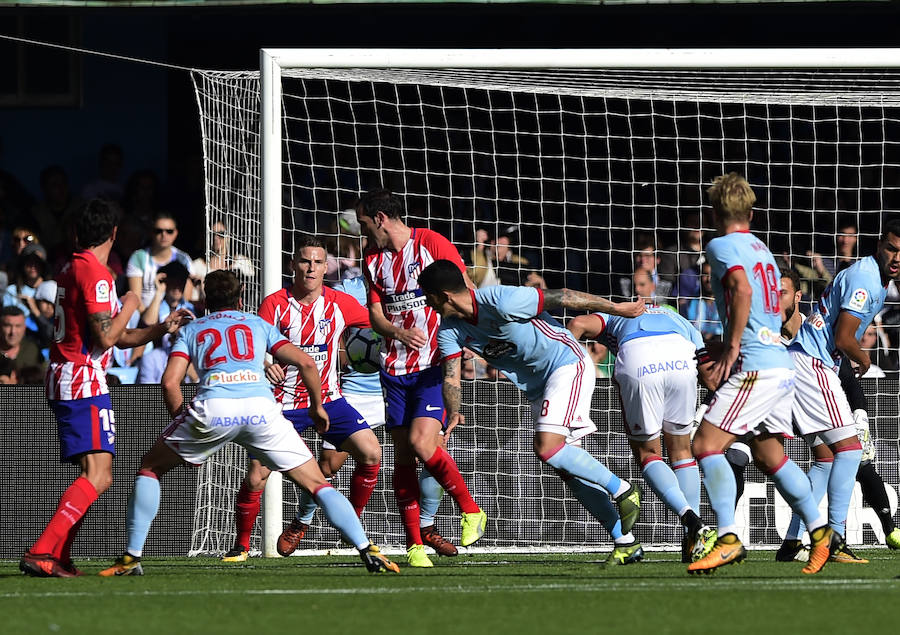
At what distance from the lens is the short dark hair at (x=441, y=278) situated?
8.36 m

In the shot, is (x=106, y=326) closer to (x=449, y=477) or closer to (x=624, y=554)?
(x=449, y=477)

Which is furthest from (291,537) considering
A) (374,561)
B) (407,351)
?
(374,561)

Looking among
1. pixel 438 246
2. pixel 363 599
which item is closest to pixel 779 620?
pixel 363 599

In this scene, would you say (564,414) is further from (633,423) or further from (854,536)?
(854,536)

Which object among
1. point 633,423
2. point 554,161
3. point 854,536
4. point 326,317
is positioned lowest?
point 854,536

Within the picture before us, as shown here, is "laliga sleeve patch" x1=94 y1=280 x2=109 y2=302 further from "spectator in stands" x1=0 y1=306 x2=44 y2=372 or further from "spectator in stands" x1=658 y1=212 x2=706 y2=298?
"spectator in stands" x1=658 y1=212 x2=706 y2=298

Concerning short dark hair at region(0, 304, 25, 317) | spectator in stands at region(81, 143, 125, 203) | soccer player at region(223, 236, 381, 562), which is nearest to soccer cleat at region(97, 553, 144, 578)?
soccer player at region(223, 236, 381, 562)

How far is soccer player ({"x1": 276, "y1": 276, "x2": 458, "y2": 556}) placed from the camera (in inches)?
392

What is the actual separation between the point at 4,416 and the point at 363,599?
197 inches

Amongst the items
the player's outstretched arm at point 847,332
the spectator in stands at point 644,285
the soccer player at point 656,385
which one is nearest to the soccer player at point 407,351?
the soccer player at point 656,385

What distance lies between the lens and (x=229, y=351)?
8125mm

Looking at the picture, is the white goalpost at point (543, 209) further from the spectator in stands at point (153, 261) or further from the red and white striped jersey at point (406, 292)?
the red and white striped jersey at point (406, 292)

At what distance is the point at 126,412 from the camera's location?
10797 mm

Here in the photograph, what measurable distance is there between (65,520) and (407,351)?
7.92 ft
